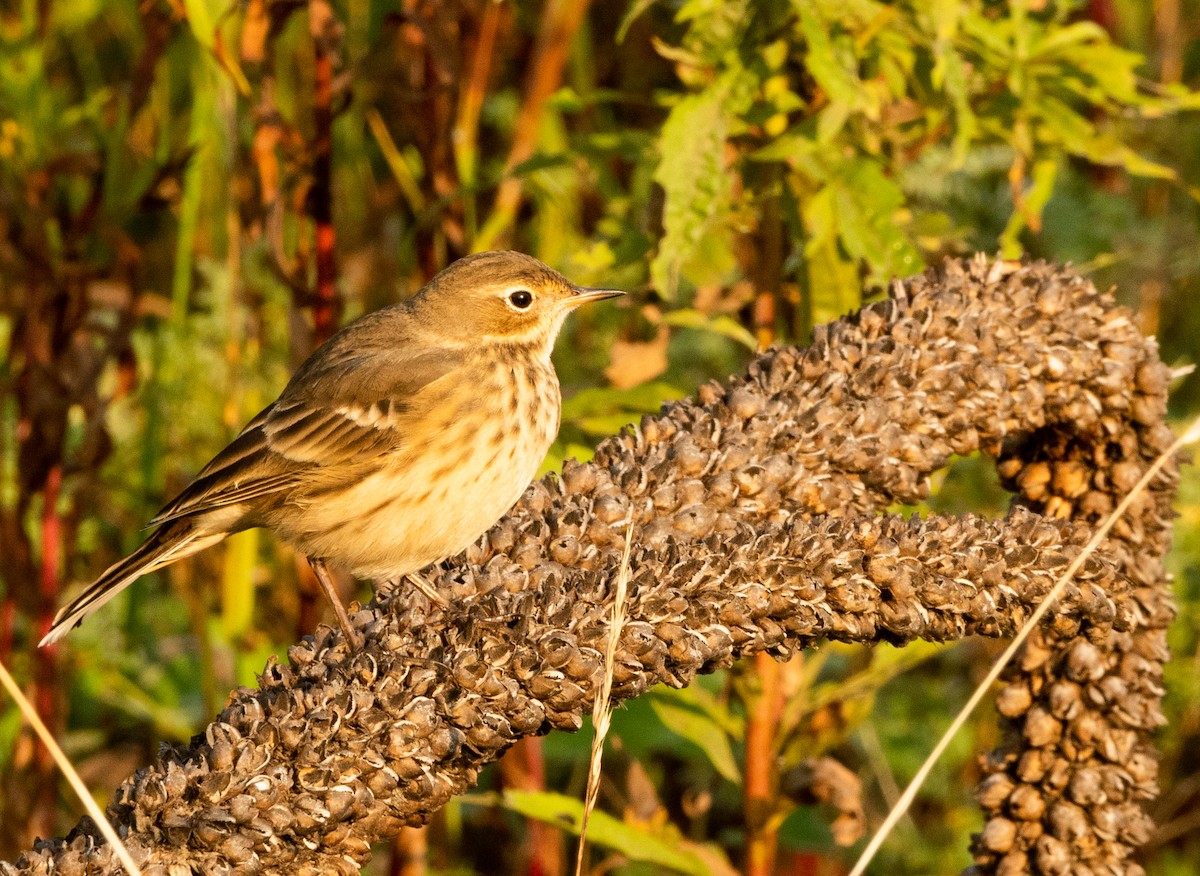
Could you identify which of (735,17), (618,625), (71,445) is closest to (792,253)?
(735,17)

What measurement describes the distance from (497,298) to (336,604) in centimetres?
114

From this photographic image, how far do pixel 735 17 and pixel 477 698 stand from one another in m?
2.26

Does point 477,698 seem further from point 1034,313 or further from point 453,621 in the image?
point 1034,313

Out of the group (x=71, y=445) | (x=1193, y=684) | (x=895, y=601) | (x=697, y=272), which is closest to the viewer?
(x=895, y=601)

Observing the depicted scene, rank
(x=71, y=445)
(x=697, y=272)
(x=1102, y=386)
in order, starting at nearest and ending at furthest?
(x=1102, y=386) → (x=697, y=272) → (x=71, y=445)

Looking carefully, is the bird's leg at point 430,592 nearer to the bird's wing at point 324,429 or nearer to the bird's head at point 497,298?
the bird's wing at point 324,429

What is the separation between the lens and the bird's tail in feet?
10.6

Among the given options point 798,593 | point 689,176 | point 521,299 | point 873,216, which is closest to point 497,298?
point 521,299

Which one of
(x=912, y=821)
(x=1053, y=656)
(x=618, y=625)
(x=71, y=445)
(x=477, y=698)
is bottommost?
(x=912, y=821)

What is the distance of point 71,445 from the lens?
243 inches

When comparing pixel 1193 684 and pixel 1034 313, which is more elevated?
pixel 1034 313

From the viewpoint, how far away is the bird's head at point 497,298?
409 centimetres

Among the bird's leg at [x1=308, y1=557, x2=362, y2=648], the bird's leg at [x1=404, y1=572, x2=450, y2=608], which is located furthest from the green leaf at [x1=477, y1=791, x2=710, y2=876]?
the bird's leg at [x1=404, y1=572, x2=450, y2=608]

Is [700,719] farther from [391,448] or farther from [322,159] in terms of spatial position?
[322,159]
